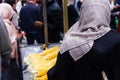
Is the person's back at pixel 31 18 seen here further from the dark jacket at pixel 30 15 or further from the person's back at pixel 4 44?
the person's back at pixel 4 44

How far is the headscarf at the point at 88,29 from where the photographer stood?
9.23ft

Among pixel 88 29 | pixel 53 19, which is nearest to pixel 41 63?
pixel 53 19

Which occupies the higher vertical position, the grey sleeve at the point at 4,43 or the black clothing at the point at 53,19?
the grey sleeve at the point at 4,43

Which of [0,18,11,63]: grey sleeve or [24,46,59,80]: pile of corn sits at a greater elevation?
[0,18,11,63]: grey sleeve

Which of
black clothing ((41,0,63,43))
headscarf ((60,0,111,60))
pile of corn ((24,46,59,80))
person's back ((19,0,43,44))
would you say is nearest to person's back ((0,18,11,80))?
headscarf ((60,0,111,60))

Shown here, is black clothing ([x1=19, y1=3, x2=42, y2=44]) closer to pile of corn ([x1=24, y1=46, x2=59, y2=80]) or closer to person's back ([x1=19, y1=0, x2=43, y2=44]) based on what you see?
person's back ([x1=19, y1=0, x2=43, y2=44])

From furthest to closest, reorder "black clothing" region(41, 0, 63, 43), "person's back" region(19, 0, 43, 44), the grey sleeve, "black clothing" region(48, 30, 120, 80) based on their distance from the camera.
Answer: "person's back" region(19, 0, 43, 44) < "black clothing" region(41, 0, 63, 43) < the grey sleeve < "black clothing" region(48, 30, 120, 80)

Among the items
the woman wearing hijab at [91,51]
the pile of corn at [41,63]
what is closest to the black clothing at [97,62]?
the woman wearing hijab at [91,51]

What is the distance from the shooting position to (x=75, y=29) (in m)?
2.94

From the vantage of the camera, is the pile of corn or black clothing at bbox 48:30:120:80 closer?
black clothing at bbox 48:30:120:80

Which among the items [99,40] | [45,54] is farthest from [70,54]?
[45,54]

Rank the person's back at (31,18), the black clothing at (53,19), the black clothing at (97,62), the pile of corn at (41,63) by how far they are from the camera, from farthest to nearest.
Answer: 1. the person's back at (31,18)
2. the black clothing at (53,19)
3. the pile of corn at (41,63)
4. the black clothing at (97,62)

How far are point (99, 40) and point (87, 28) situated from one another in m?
0.14

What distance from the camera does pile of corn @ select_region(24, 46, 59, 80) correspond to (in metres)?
4.89
